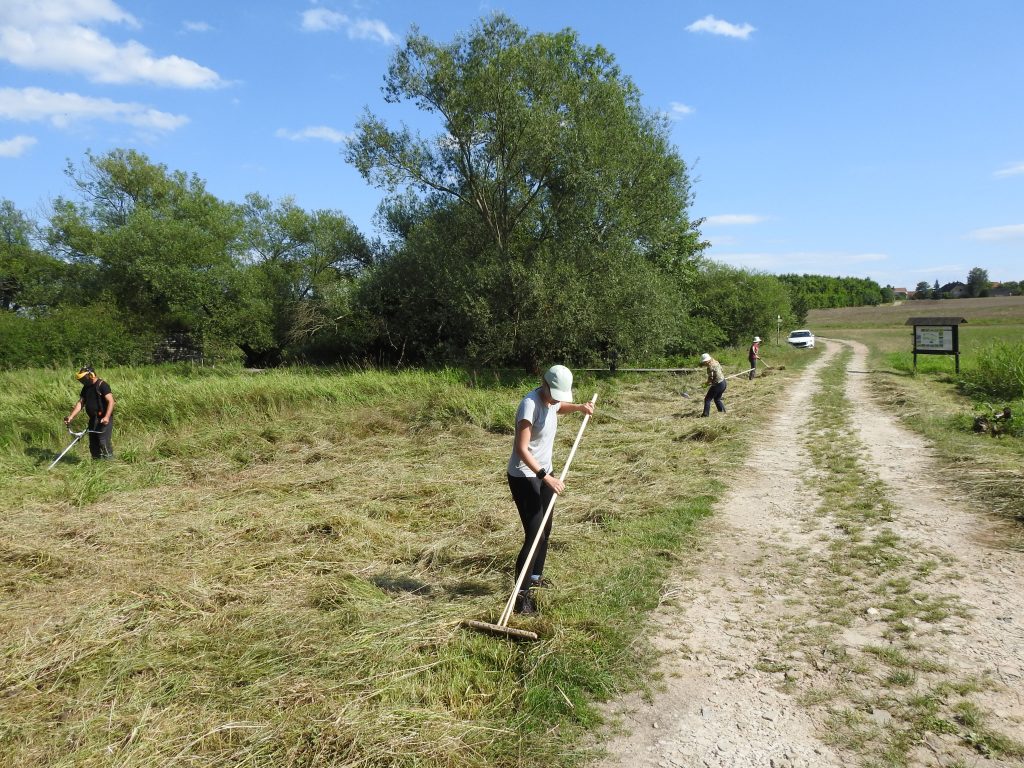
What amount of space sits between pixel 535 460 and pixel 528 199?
1846 centimetres

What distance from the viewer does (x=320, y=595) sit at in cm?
519

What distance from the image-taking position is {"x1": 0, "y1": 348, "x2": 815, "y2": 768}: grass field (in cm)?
347

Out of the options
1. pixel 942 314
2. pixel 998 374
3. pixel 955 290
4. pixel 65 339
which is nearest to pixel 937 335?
pixel 998 374

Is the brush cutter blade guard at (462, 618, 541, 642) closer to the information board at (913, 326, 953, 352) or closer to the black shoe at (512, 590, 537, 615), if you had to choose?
the black shoe at (512, 590, 537, 615)

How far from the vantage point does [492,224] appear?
22406mm

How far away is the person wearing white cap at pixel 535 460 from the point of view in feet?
15.7

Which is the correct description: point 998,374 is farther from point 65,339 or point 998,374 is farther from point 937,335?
point 65,339

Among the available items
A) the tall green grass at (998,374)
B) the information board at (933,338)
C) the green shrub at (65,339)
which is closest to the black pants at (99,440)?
the green shrub at (65,339)

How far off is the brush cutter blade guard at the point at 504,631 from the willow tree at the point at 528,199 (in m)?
16.3

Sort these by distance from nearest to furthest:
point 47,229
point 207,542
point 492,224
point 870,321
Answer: point 207,542
point 492,224
point 47,229
point 870,321

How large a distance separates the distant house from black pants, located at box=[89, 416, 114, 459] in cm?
13916

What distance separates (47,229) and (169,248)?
373 inches

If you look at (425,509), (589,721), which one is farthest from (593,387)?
(589,721)

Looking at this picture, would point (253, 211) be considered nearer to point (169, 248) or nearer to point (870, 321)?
point (169, 248)
